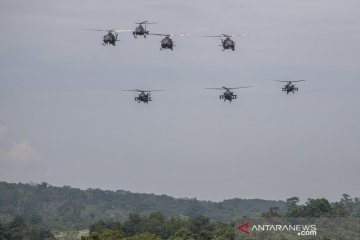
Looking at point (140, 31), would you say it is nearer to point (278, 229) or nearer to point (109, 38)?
point (109, 38)

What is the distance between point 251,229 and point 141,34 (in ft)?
112

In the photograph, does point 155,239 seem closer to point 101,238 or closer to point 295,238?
point 101,238

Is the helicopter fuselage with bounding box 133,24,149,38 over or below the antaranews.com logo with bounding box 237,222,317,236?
over

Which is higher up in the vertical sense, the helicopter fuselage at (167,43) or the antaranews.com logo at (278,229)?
the helicopter fuselage at (167,43)

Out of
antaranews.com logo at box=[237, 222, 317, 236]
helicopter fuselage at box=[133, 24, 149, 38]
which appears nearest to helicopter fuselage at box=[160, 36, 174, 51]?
helicopter fuselage at box=[133, 24, 149, 38]

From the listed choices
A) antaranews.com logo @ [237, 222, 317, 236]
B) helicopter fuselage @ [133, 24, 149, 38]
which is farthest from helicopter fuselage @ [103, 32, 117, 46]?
antaranews.com logo @ [237, 222, 317, 236]

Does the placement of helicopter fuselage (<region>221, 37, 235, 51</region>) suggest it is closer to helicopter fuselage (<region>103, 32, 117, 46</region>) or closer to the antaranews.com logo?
helicopter fuselage (<region>103, 32, 117, 46</region>)

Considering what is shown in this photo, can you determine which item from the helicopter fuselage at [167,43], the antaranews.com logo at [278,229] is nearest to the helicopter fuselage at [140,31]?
the helicopter fuselage at [167,43]

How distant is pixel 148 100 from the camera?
135 metres

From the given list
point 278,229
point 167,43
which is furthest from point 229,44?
point 278,229

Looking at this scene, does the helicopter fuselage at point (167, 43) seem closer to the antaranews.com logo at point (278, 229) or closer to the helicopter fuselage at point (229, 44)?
the helicopter fuselage at point (229, 44)

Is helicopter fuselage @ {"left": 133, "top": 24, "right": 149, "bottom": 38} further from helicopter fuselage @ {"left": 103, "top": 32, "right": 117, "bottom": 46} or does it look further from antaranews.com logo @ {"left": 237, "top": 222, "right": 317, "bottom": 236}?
antaranews.com logo @ {"left": 237, "top": 222, "right": 317, "bottom": 236}

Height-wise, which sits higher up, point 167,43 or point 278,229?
point 167,43

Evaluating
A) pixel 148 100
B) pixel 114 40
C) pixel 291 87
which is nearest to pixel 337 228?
pixel 291 87
